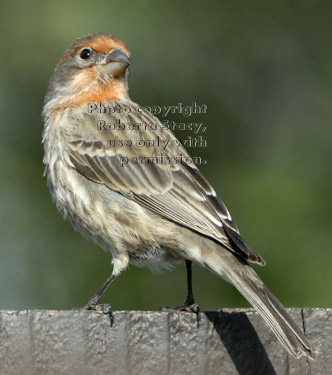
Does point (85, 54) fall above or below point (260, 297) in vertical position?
above

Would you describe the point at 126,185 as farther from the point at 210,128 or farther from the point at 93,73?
the point at 210,128

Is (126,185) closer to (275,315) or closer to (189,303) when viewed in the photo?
(189,303)

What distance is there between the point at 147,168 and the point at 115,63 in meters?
1.04

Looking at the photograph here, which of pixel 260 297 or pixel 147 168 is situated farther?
pixel 147 168

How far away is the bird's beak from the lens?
7.18 meters

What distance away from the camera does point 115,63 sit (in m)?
7.23

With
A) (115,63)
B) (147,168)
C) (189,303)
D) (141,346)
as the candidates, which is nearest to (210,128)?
(115,63)

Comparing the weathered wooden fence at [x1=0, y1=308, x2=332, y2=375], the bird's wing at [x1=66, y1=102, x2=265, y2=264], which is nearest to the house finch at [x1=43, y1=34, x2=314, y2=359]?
the bird's wing at [x1=66, y1=102, x2=265, y2=264]

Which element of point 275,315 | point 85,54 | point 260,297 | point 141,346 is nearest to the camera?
point 141,346

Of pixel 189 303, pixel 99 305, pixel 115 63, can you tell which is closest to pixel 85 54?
pixel 115 63

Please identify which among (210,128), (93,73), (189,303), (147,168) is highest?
(93,73)

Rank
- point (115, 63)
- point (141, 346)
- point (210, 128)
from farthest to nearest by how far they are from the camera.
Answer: point (210, 128) → point (115, 63) → point (141, 346)

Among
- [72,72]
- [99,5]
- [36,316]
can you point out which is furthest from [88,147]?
[36,316]

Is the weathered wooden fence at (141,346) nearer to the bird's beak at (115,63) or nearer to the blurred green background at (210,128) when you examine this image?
the blurred green background at (210,128)
